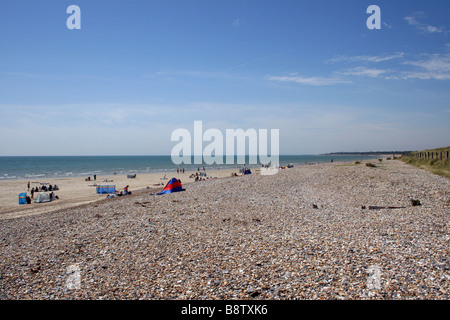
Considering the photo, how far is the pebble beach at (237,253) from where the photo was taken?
23.6 ft

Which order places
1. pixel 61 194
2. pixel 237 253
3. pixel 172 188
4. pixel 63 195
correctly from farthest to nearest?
1. pixel 61 194
2. pixel 63 195
3. pixel 172 188
4. pixel 237 253

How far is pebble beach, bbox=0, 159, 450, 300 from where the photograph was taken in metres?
7.19

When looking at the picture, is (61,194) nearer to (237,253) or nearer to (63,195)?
(63,195)

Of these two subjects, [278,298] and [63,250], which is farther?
[63,250]

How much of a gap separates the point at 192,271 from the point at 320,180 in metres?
21.9

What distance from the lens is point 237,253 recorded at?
9.59 meters

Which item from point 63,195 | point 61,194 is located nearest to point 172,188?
point 63,195

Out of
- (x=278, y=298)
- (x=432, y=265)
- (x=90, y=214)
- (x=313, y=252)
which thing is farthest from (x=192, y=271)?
(x=90, y=214)

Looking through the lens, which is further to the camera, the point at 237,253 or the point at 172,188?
the point at 172,188

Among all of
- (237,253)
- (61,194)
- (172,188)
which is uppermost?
(172,188)

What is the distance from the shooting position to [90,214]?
17.8m

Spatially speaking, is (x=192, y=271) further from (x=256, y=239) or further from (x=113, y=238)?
(x=113, y=238)

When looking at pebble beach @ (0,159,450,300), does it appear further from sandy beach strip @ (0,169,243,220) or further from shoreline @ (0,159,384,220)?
sandy beach strip @ (0,169,243,220)
